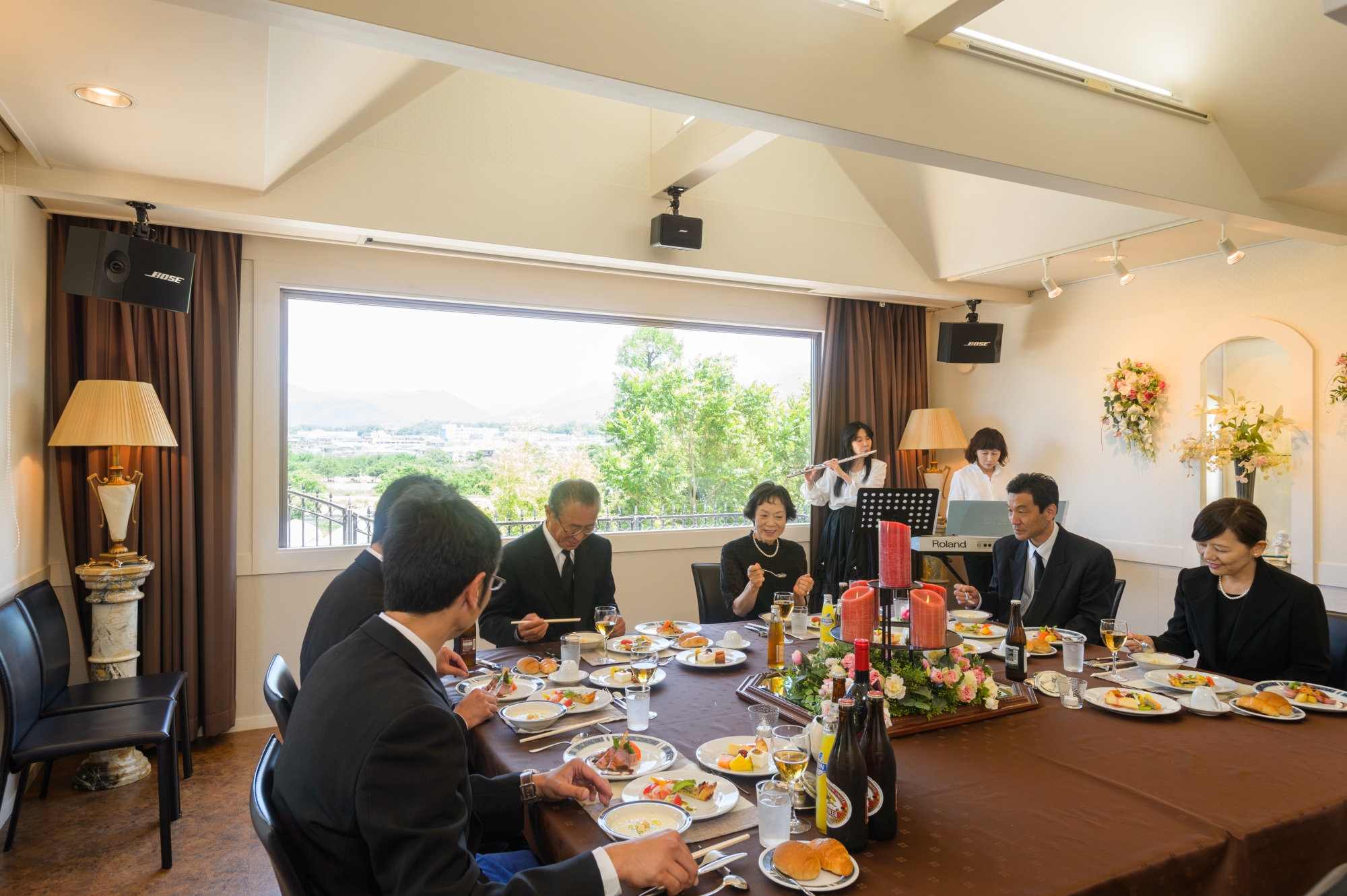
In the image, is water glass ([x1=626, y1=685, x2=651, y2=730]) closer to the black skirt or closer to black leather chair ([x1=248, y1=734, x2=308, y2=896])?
black leather chair ([x1=248, y1=734, x2=308, y2=896])

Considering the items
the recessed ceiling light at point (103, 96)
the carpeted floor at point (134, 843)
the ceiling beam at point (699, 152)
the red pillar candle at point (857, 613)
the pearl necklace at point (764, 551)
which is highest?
the ceiling beam at point (699, 152)

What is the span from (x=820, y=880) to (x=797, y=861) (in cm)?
5

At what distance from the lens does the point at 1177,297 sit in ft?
16.1

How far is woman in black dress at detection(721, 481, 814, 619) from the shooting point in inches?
146

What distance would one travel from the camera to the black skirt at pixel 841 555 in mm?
5121

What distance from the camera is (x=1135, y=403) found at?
16.4ft

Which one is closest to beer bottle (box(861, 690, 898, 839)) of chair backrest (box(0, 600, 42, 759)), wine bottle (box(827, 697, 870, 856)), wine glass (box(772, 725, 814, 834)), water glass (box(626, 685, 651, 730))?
wine bottle (box(827, 697, 870, 856))

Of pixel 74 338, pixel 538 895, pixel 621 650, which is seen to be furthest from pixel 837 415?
pixel 538 895

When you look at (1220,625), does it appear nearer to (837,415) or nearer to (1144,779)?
(1144,779)

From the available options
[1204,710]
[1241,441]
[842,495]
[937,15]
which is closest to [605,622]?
[1204,710]

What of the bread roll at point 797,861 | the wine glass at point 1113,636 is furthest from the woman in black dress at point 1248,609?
the bread roll at point 797,861

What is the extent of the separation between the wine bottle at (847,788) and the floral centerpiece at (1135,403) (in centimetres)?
443

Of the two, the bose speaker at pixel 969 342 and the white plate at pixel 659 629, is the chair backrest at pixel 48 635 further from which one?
the bose speaker at pixel 969 342

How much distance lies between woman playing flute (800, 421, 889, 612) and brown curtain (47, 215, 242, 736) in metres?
3.57
